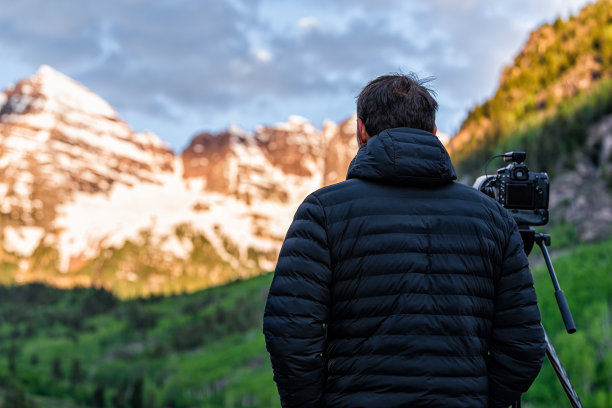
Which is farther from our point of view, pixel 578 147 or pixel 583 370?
pixel 578 147

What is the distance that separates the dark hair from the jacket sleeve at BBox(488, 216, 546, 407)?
0.93 m

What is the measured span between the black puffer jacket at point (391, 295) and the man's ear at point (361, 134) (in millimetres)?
243

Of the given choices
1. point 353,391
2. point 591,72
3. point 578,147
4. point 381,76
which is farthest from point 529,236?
point 591,72

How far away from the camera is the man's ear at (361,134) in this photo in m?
4.00

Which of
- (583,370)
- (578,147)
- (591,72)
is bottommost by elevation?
(583,370)

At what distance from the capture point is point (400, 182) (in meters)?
3.68

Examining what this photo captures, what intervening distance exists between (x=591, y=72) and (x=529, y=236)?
11693cm

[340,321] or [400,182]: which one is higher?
[400,182]

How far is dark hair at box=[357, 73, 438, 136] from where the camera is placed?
3869mm

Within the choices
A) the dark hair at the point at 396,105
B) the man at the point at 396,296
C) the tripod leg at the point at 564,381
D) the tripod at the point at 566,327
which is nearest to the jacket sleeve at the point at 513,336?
the man at the point at 396,296

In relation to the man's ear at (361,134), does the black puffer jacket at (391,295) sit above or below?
below

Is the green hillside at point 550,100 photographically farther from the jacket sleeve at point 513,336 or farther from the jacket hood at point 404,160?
the jacket hood at point 404,160

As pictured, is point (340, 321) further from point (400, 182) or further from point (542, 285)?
point (542, 285)

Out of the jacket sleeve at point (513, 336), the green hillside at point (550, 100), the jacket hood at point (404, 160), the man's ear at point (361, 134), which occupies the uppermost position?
the green hillside at point (550, 100)
